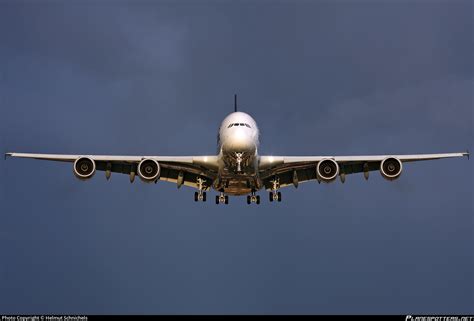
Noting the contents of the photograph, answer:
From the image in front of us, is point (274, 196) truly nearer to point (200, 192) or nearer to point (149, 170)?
point (200, 192)

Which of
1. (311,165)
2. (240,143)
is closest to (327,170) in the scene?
(311,165)

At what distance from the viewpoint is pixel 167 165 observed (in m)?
51.1

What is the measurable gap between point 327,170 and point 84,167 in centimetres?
1687

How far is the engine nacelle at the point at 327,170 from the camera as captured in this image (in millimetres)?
48500

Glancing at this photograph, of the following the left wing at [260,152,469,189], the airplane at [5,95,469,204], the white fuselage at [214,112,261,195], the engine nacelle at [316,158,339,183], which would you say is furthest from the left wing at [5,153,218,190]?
the engine nacelle at [316,158,339,183]

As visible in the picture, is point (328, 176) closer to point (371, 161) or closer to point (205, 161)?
point (371, 161)

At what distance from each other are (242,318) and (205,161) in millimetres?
11153

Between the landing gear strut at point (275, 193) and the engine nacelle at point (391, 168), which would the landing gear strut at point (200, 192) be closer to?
the landing gear strut at point (275, 193)

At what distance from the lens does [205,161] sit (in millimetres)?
49156

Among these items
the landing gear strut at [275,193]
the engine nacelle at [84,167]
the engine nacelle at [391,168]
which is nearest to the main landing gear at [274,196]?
the landing gear strut at [275,193]

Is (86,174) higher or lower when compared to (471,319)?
higher

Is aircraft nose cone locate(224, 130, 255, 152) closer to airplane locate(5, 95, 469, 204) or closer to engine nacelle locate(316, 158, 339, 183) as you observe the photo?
airplane locate(5, 95, 469, 204)

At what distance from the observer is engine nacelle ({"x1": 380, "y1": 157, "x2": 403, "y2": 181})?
157 feet

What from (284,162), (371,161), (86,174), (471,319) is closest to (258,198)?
(284,162)
